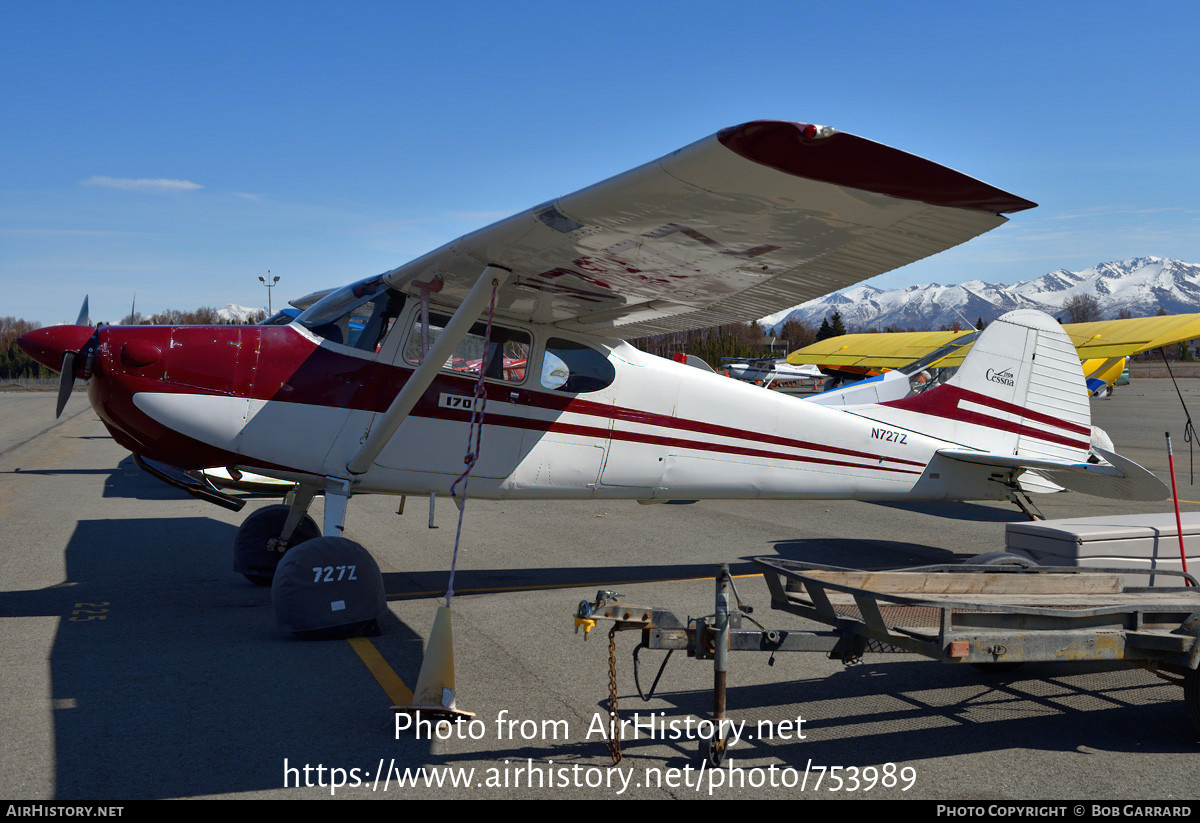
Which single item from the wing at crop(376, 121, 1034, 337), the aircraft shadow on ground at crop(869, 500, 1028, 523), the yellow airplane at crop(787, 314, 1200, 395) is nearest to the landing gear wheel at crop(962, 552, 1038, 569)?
the wing at crop(376, 121, 1034, 337)

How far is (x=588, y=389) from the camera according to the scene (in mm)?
7055

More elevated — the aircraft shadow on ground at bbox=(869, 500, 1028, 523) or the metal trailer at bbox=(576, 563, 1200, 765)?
the metal trailer at bbox=(576, 563, 1200, 765)

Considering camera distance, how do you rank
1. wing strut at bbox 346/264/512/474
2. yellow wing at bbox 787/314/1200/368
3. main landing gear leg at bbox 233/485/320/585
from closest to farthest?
wing strut at bbox 346/264/512/474 → main landing gear leg at bbox 233/485/320/585 → yellow wing at bbox 787/314/1200/368

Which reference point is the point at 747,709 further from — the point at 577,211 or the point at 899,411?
the point at 899,411

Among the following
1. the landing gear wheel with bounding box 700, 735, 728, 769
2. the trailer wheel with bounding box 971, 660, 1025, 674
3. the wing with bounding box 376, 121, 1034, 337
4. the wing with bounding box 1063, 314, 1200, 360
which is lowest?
the landing gear wheel with bounding box 700, 735, 728, 769

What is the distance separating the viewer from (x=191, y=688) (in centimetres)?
462

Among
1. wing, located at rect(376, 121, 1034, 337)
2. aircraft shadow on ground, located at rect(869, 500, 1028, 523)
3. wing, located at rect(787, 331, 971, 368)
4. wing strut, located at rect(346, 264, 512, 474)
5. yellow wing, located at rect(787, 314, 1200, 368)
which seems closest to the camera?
wing, located at rect(376, 121, 1034, 337)

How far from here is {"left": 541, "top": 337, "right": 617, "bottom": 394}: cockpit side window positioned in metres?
6.96

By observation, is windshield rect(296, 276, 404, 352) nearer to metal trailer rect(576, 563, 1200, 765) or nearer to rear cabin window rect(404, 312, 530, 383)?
rear cabin window rect(404, 312, 530, 383)

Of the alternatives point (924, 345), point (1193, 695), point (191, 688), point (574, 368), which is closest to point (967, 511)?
point (574, 368)

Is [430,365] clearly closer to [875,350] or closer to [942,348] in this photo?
[942,348]

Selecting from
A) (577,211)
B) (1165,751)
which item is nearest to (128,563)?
(577,211)

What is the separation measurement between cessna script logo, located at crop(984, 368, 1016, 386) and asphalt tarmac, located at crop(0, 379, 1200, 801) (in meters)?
2.06
